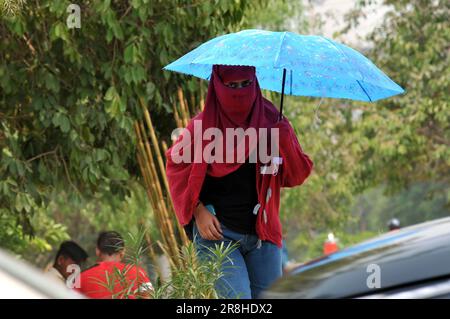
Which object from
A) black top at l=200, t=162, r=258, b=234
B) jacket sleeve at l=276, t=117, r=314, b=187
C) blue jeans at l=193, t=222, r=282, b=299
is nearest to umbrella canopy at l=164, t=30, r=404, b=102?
jacket sleeve at l=276, t=117, r=314, b=187

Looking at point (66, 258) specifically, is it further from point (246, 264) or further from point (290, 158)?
point (290, 158)

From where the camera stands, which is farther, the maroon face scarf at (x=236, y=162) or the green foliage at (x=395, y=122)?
the green foliage at (x=395, y=122)

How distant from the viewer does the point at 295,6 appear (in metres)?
19.4

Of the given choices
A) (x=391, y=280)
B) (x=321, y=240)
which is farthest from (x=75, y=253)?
(x=321, y=240)

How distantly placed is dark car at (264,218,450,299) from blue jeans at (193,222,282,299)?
1641 mm

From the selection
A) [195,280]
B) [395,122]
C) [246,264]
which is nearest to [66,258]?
[246,264]

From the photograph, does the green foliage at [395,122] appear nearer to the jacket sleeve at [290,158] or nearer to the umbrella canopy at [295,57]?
the umbrella canopy at [295,57]

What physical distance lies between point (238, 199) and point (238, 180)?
0.08m

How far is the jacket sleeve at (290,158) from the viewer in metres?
4.52

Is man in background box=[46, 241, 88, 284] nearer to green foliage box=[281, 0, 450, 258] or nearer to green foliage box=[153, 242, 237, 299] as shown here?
green foliage box=[153, 242, 237, 299]

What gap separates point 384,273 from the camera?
94.0 inches

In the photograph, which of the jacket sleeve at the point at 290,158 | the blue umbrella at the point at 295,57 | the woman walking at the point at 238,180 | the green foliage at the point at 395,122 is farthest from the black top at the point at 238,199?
the green foliage at the point at 395,122

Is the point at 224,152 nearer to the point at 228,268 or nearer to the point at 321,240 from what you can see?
the point at 228,268
